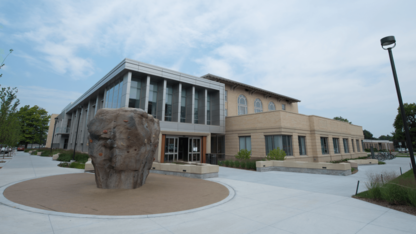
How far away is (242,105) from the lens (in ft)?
121

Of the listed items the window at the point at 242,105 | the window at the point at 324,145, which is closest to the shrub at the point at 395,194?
the window at the point at 324,145

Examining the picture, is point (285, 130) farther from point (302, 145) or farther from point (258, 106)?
point (258, 106)

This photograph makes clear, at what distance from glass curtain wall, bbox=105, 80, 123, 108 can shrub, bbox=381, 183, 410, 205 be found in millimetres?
24761

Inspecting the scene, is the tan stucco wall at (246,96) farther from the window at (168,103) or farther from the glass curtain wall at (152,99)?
the glass curtain wall at (152,99)

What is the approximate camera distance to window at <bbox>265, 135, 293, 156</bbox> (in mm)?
23422

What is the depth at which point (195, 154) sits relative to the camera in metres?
26.5

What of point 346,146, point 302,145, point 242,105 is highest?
point 242,105

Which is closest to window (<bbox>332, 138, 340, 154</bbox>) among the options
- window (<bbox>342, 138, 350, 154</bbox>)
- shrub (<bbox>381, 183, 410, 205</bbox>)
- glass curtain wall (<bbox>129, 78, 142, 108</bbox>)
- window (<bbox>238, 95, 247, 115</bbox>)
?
window (<bbox>342, 138, 350, 154</bbox>)

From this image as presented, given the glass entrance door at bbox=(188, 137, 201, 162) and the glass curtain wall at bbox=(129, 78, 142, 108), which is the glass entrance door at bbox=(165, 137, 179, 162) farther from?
the glass curtain wall at bbox=(129, 78, 142, 108)

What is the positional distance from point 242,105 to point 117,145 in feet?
99.6

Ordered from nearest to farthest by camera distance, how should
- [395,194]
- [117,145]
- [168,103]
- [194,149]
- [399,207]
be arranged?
1. [399,207]
2. [395,194]
3. [117,145]
4. [194,149]
5. [168,103]

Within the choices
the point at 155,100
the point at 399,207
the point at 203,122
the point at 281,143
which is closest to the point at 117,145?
the point at 399,207

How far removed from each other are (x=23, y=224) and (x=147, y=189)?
4.68 m

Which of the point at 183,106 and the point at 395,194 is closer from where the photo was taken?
the point at 395,194
